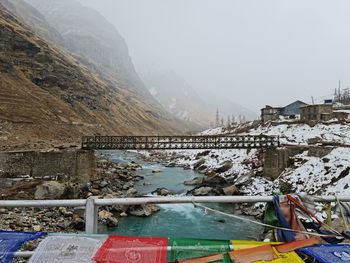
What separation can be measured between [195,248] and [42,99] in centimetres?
6697

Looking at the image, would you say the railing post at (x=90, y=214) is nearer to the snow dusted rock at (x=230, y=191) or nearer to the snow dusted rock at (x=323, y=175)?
the snow dusted rock at (x=323, y=175)

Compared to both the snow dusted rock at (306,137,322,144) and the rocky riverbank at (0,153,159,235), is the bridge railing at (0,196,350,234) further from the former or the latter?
the snow dusted rock at (306,137,322,144)

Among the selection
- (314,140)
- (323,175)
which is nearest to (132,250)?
(323,175)

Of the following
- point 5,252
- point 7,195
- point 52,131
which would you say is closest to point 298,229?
point 5,252

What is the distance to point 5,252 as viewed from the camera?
3.21 m

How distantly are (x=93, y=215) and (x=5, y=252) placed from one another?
2.86 ft

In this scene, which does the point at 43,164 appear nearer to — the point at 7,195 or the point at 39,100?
the point at 7,195

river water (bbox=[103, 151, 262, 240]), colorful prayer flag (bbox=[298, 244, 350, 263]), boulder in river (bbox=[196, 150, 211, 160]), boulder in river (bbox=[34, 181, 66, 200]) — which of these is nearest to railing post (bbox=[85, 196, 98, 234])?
colorful prayer flag (bbox=[298, 244, 350, 263])

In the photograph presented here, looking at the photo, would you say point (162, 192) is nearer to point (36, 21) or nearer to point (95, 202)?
point (95, 202)

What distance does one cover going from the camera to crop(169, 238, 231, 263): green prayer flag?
10.7ft

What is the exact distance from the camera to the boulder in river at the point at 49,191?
2497cm

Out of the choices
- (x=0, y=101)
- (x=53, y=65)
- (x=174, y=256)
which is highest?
(x=53, y=65)

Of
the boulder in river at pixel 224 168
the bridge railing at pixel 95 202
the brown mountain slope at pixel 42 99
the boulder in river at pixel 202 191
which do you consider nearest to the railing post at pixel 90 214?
the bridge railing at pixel 95 202

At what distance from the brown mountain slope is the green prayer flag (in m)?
40.6
